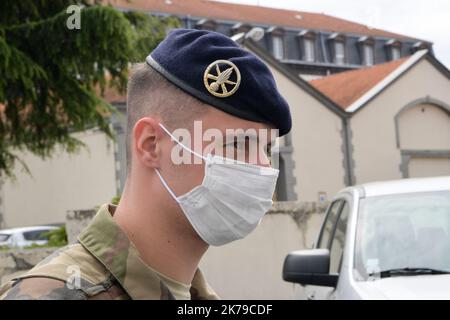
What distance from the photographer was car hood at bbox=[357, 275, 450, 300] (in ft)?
12.0

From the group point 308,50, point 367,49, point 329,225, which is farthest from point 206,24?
point 329,225

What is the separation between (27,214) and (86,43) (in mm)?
22399

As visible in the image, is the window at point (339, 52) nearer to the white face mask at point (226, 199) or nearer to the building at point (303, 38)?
the building at point (303, 38)

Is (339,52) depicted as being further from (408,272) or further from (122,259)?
(122,259)

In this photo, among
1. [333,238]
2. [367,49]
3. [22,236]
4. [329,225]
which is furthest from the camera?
[367,49]

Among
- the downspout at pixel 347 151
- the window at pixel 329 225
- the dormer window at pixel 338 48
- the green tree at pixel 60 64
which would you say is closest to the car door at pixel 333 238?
the window at pixel 329 225

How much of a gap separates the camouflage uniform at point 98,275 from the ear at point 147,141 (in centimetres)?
15

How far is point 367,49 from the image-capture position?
54.8 meters

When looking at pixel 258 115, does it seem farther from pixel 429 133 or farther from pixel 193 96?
pixel 429 133

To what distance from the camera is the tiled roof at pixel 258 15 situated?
48844mm

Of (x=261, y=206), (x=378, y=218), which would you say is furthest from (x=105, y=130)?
(x=261, y=206)

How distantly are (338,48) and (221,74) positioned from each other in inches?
2070

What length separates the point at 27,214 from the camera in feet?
102

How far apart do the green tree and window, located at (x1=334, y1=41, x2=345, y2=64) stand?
41.8 meters
